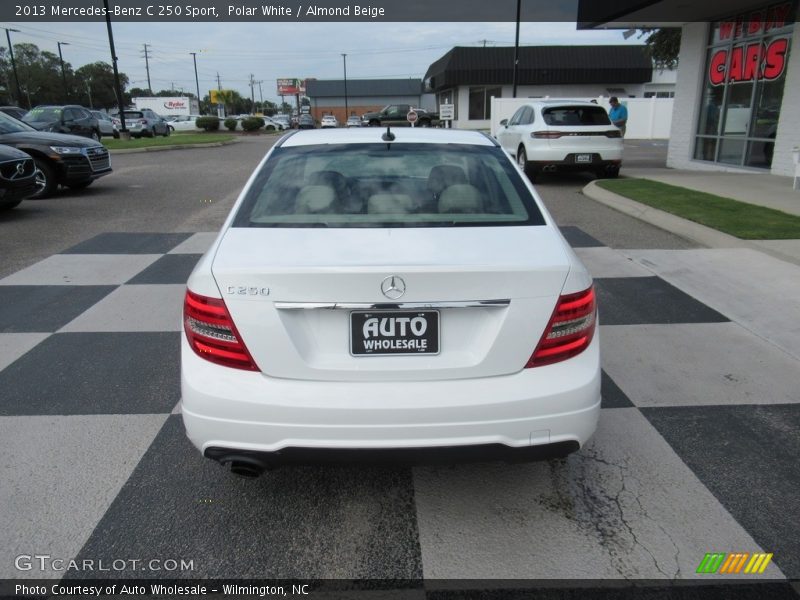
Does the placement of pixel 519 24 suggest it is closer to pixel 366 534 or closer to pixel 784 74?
pixel 784 74

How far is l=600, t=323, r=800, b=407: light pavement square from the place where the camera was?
3902 millimetres

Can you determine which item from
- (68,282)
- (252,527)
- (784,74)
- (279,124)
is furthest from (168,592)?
(279,124)

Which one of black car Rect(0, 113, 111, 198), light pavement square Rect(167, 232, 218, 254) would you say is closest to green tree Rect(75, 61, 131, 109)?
black car Rect(0, 113, 111, 198)

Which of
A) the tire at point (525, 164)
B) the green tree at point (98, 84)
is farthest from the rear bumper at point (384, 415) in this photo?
the green tree at point (98, 84)

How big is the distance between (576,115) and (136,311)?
10688 mm

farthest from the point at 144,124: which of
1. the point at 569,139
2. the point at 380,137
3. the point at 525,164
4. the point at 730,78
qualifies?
the point at 380,137

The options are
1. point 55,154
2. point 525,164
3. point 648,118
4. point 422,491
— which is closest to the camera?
point 422,491

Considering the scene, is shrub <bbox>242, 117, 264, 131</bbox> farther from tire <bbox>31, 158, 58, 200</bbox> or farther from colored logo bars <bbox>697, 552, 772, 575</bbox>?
colored logo bars <bbox>697, 552, 772, 575</bbox>

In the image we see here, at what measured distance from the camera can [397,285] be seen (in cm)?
232

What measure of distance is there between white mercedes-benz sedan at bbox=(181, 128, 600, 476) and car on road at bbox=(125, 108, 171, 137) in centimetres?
3948

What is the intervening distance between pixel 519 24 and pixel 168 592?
27.7 meters

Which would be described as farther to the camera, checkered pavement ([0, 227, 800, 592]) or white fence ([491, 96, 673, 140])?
white fence ([491, 96, 673, 140])

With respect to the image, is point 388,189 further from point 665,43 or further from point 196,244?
point 665,43

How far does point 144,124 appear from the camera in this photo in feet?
124
